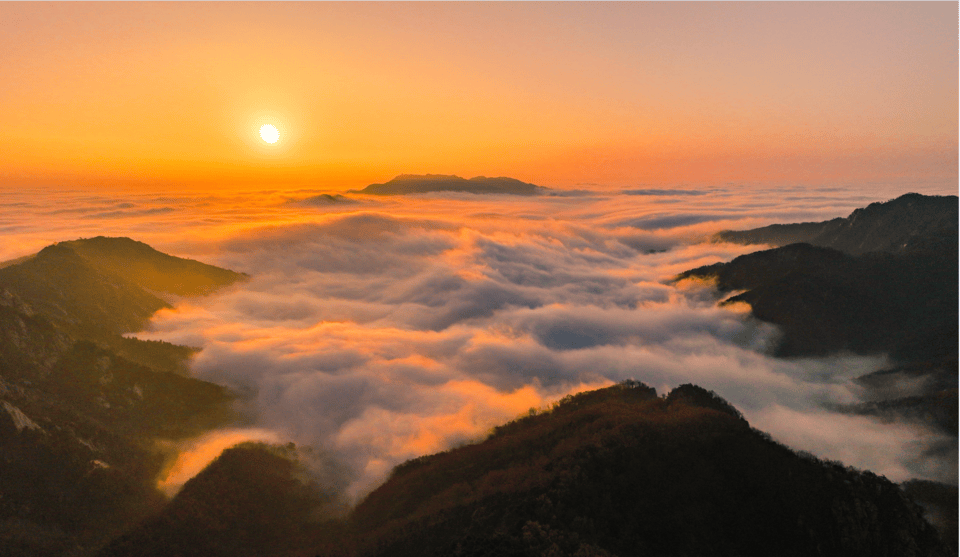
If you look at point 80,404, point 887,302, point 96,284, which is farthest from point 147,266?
point 887,302

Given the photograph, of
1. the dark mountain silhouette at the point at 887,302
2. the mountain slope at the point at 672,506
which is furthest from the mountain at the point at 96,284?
the dark mountain silhouette at the point at 887,302

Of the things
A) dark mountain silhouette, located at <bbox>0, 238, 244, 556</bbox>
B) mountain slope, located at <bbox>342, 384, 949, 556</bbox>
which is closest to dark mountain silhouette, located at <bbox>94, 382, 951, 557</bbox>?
mountain slope, located at <bbox>342, 384, 949, 556</bbox>

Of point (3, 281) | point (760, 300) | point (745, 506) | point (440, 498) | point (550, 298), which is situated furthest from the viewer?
point (550, 298)

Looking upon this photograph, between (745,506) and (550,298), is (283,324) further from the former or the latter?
(745,506)

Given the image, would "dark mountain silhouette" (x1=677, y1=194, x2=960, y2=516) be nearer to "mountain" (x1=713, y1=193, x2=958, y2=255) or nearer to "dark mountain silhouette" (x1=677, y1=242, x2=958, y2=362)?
"dark mountain silhouette" (x1=677, y1=242, x2=958, y2=362)

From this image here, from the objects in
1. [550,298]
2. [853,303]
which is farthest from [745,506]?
[550,298]

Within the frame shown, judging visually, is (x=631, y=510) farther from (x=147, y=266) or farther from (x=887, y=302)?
(x=147, y=266)

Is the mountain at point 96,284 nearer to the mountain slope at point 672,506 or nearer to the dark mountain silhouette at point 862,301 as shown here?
the mountain slope at point 672,506
